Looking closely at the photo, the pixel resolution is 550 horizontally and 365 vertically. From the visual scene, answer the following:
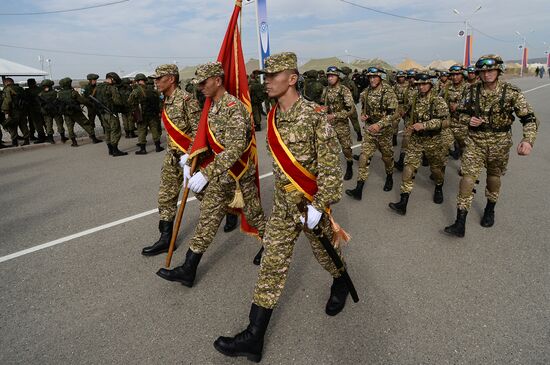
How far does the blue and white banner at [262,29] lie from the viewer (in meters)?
16.2

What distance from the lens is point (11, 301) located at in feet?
10.6

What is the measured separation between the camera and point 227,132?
3025 millimetres


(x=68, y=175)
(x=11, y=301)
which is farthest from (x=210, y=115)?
(x=68, y=175)

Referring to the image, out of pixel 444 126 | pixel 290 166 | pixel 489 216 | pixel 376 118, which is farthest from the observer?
pixel 376 118

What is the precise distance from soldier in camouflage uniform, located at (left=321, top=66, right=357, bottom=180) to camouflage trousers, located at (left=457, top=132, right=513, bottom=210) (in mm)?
2239

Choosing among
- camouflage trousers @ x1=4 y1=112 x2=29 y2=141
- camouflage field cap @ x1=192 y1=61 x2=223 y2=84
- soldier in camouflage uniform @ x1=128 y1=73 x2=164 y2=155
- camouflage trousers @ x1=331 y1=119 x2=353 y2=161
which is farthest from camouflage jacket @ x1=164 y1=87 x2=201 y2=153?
camouflage trousers @ x1=4 y1=112 x2=29 y2=141

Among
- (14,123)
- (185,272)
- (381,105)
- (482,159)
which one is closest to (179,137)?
(185,272)

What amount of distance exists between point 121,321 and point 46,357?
541 mm

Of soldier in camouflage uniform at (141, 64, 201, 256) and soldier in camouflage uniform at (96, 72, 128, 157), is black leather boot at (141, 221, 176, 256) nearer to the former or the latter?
soldier in camouflage uniform at (141, 64, 201, 256)

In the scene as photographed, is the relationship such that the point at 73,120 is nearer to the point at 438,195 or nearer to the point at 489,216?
the point at 438,195

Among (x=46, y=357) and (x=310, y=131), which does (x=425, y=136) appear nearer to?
(x=310, y=131)

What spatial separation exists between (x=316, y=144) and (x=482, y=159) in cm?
290

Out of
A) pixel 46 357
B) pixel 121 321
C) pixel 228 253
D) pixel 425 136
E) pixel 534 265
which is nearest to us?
pixel 46 357

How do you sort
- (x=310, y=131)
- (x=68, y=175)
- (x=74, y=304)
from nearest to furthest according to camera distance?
(x=310, y=131) → (x=74, y=304) → (x=68, y=175)
